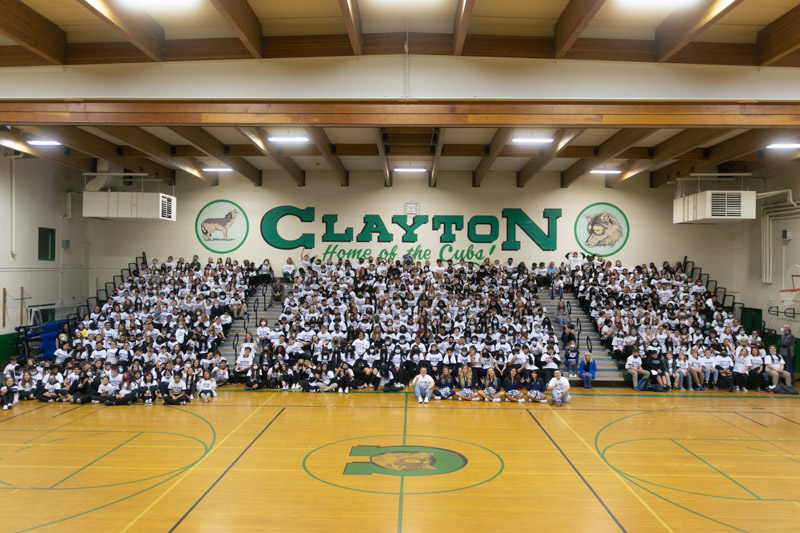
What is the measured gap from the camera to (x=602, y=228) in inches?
834

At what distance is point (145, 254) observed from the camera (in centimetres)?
2116

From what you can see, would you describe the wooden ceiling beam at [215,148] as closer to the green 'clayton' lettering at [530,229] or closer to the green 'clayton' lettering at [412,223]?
the green 'clayton' lettering at [412,223]

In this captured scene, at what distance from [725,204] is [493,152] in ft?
25.4

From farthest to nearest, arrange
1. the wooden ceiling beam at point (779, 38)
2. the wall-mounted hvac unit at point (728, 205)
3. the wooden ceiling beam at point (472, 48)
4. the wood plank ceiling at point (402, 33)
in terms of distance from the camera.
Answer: the wall-mounted hvac unit at point (728, 205) → the wooden ceiling beam at point (472, 48) → the wooden ceiling beam at point (779, 38) → the wood plank ceiling at point (402, 33)

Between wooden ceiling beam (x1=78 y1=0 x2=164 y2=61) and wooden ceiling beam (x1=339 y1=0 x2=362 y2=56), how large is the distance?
107 inches

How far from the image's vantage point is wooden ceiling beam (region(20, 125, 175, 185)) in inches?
551

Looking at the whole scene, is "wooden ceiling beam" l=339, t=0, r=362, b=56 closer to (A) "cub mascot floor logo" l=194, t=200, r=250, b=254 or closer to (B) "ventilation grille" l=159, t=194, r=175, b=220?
(B) "ventilation grille" l=159, t=194, r=175, b=220

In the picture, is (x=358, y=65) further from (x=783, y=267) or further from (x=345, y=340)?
(x=783, y=267)

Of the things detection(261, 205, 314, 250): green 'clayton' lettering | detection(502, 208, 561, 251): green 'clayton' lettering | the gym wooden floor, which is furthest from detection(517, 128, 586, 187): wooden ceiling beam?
detection(261, 205, 314, 250): green 'clayton' lettering

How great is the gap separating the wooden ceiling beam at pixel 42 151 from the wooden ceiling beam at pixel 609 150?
1605 cm

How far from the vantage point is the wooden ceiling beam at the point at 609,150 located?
45.1ft

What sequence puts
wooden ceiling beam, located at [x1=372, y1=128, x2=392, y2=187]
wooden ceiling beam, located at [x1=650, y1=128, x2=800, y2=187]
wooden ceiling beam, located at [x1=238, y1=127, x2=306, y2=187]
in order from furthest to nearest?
wooden ceiling beam, located at [x1=372, y1=128, x2=392, y2=187]
wooden ceiling beam, located at [x1=238, y1=127, x2=306, y2=187]
wooden ceiling beam, located at [x1=650, y1=128, x2=800, y2=187]

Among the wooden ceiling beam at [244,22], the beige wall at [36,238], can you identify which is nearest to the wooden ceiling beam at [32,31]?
the wooden ceiling beam at [244,22]

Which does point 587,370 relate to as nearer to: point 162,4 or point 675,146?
point 675,146
